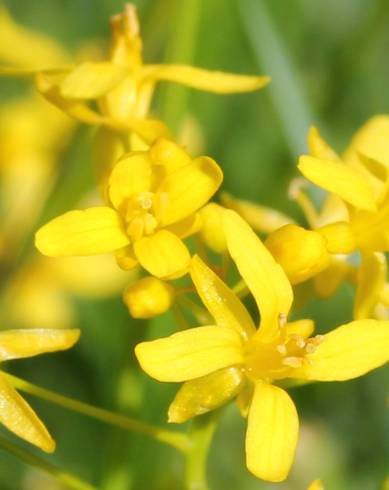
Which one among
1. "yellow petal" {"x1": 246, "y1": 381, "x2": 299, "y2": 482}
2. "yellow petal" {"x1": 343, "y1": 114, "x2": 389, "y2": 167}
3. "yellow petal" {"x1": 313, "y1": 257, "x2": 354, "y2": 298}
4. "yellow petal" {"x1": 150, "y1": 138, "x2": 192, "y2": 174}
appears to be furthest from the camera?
"yellow petal" {"x1": 343, "y1": 114, "x2": 389, "y2": 167}

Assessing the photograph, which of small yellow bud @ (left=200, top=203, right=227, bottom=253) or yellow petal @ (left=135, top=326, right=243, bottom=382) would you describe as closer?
yellow petal @ (left=135, top=326, right=243, bottom=382)

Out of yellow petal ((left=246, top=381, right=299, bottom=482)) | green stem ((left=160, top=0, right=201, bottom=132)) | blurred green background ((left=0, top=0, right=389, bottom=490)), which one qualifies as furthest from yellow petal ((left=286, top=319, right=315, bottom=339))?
green stem ((left=160, top=0, right=201, bottom=132))

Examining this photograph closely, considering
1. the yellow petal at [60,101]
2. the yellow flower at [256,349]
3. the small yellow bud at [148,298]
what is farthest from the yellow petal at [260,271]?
the yellow petal at [60,101]

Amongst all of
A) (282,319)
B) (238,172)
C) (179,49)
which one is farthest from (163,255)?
(238,172)

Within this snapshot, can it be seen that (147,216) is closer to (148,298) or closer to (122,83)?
(148,298)

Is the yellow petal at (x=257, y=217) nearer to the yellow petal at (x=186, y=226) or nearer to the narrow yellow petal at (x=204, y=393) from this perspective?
the yellow petal at (x=186, y=226)

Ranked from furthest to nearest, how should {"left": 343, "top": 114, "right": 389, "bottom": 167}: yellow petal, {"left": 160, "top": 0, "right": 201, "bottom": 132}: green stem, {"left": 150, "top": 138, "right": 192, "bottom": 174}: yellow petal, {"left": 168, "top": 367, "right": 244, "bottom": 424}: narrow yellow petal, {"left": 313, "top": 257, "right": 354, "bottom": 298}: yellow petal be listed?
{"left": 160, "top": 0, "right": 201, "bottom": 132}: green stem, {"left": 343, "top": 114, "right": 389, "bottom": 167}: yellow petal, {"left": 313, "top": 257, "right": 354, "bottom": 298}: yellow petal, {"left": 150, "top": 138, "right": 192, "bottom": 174}: yellow petal, {"left": 168, "top": 367, "right": 244, "bottom": 424}: narrow yellow petal

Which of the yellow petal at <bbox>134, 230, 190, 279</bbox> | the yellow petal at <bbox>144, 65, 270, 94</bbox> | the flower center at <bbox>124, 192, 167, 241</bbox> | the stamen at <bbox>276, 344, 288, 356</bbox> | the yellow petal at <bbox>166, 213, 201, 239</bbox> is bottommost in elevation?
the stamen at <bbox>276, 344, 288, 356</bbox>

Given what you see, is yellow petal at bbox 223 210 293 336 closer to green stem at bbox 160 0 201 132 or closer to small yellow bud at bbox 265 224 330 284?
small yellow bud at bbox 265 224 330 284
